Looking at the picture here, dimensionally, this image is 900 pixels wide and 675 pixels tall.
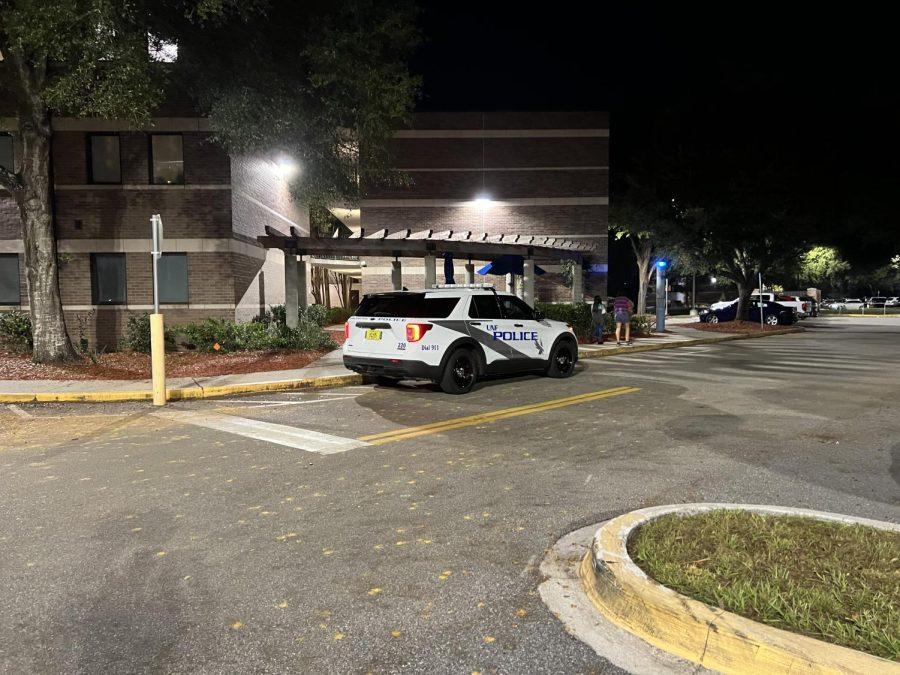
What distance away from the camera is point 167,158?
17219mm

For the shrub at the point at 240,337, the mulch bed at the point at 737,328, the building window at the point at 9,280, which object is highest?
the building window at the point at 9,280

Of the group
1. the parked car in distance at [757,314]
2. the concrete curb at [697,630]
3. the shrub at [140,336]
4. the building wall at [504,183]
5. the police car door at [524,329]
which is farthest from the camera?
the parked car in distance at [757,314]

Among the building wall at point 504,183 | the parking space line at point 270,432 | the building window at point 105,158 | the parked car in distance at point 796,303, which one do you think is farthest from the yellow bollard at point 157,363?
the parked car in distance at point 796,303

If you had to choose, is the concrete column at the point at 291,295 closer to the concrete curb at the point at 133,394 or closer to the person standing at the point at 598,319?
the concrete curb at the point at 133,394

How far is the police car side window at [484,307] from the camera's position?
35.7ft

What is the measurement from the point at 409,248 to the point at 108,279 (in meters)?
8.29

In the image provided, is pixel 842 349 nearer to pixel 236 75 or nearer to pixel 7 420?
pixel 236 75

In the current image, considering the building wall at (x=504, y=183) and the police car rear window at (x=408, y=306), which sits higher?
the building wall at (x=504, y=183)

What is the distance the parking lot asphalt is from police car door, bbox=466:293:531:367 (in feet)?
3.48

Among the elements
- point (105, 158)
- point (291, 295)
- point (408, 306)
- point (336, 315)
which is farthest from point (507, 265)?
point (408, 306)

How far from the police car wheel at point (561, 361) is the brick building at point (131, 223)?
9.41m

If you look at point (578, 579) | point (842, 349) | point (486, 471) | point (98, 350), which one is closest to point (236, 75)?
point (98, 350)

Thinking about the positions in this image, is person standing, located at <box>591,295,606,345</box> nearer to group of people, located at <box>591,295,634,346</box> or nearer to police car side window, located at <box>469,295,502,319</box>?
group of people, located at <box>591,295,634,346</box>

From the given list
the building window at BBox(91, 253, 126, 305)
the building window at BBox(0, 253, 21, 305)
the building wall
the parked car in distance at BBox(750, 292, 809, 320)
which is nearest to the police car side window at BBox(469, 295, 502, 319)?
the building window at BBox(91, 253, 126, 305)
